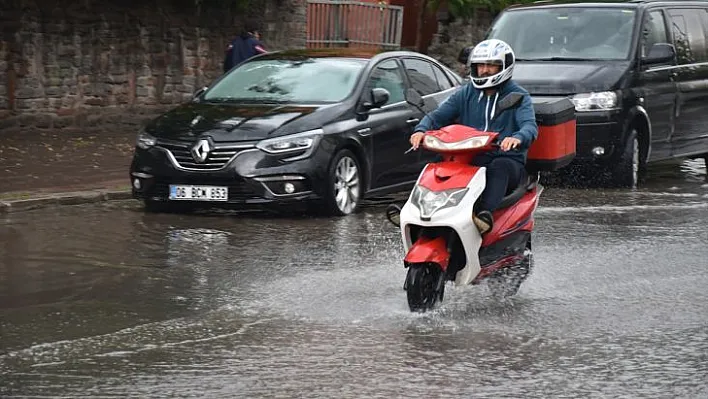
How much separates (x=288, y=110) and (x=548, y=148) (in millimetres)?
4490

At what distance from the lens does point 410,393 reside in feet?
21.5

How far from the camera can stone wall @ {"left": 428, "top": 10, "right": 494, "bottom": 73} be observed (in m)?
30.8

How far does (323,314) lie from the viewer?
857 centimetres

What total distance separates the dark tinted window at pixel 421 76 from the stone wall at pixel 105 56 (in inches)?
284

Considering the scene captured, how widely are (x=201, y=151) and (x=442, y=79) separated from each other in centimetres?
366

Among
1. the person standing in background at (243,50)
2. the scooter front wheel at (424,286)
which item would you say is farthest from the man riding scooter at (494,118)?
the person standing in background at (243,50)

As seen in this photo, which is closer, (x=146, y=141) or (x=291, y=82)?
(x=146, y=141)

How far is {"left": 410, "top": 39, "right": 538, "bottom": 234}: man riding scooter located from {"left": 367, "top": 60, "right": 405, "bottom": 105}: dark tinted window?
5022 millimetres

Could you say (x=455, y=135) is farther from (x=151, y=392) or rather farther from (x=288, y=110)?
(x=288, y=110)

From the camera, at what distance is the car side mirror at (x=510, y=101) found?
886 cm

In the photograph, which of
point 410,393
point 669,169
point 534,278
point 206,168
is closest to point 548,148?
point 534,278

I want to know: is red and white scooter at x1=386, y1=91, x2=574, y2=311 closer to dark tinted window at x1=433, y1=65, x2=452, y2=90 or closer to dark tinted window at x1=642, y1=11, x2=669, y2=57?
dark tinted window at x1=433, y1=65, x2=452, y2=90

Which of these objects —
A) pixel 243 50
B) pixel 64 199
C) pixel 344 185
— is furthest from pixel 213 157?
pixel 243 50

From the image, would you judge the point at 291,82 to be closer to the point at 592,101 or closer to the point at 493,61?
the point at 592,101
